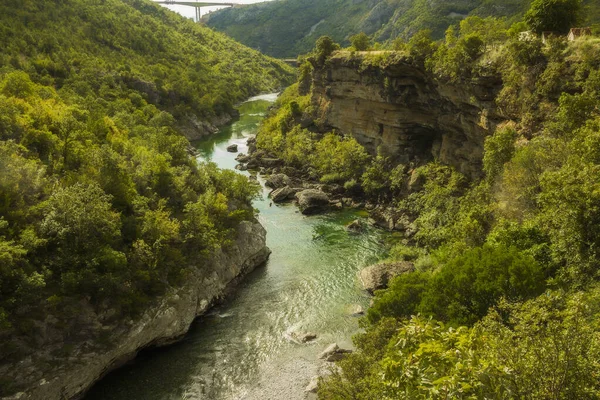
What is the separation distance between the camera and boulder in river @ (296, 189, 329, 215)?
1917 inches

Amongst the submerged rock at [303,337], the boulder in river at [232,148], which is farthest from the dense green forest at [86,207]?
the boulder in river at [232,148]

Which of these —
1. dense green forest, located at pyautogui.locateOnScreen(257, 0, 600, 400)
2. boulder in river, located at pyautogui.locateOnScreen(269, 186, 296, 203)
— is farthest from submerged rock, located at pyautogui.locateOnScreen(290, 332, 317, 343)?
boulder in river, located at pyautogui.locateOnScreen(269, 186, 296, 203)

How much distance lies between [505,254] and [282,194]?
35.0m

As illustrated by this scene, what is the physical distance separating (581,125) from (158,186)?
31.3 meters

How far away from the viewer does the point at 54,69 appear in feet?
216

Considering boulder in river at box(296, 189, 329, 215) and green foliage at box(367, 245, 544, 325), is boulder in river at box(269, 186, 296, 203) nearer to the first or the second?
boulder in river at box(296, 189, 329, 215)

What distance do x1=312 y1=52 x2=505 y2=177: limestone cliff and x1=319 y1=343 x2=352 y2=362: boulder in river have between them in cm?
2477

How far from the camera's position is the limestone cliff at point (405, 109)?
4109cm

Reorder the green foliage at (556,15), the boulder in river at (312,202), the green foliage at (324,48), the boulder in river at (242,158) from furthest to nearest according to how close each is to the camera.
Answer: the boulder in river at (242,158) < the green foliage at (324,48) < the boulder in river at (312,202) < the green foliage at (556,15)

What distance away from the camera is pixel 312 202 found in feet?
162

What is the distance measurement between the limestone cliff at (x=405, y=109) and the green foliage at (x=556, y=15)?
542 cm

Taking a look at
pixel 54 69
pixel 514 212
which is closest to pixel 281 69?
pixel 54 69

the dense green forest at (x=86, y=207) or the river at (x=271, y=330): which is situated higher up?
the dense green forest at (x=86, y=207)

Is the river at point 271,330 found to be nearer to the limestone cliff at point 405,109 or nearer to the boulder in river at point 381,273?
the boulder in river at point 381,273
